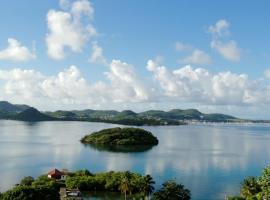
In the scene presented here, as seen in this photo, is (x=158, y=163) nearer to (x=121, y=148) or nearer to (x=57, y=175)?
(x=57, y=175)

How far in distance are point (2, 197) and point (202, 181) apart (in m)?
35.9

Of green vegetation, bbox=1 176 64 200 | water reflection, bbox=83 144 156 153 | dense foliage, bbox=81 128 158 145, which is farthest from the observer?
dense foliage, bbox=81 128 158 145

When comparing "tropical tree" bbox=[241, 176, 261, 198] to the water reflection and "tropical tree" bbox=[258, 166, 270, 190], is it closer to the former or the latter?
"tropical tree" bbox=[258, 166, 270, 190]

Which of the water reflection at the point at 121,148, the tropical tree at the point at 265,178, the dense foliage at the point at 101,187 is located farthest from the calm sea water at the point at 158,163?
the tropical tree at the point at 265,178

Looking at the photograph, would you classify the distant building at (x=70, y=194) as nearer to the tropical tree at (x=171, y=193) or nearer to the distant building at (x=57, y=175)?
the distant building at (x=57, y=175)

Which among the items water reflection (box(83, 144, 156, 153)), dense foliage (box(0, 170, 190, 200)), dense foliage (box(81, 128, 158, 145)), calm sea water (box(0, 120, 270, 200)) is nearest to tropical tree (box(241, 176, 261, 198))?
dense foliage (box(0, 170, 190, 200))

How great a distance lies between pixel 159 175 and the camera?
7688cm

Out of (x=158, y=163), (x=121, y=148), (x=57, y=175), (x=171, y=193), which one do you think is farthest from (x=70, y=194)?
(x=121, y=148)

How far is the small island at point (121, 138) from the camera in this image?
134250 mm

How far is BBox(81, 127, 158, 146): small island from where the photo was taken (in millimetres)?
134250

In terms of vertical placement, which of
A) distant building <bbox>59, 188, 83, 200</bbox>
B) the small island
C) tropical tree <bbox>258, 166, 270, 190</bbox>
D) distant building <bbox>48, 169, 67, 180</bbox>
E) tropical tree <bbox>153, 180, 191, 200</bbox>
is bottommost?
distant building <bbox>59, 188, 83, 200</bbox>

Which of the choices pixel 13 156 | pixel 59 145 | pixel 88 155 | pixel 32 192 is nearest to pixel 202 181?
pixel 32 192

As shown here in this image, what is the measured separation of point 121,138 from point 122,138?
13.0 inches

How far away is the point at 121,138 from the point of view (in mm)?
136750
